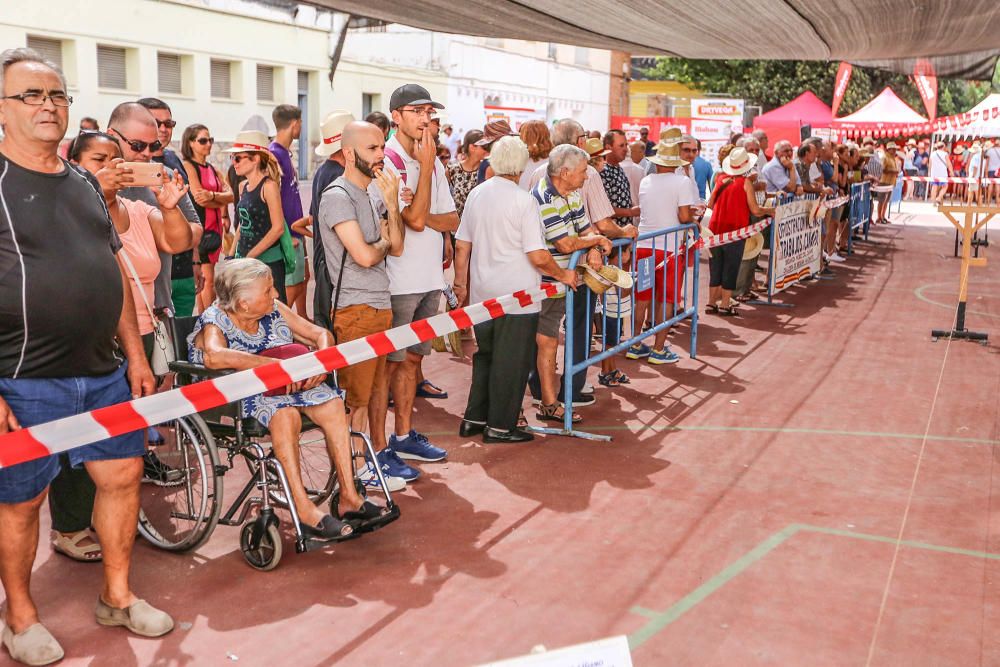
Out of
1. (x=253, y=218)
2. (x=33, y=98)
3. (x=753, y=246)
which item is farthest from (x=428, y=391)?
(x=753, y=246)

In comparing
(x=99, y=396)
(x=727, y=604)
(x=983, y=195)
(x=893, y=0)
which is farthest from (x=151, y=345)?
(x=983, y=195)

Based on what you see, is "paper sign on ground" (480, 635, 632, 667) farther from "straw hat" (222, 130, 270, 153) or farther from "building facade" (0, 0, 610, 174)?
"building facade" (0, 0, 610, 174)

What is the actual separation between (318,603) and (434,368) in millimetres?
4457

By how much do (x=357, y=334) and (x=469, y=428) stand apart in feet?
5.04

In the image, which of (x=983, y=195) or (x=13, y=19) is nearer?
(x=13, y=19)

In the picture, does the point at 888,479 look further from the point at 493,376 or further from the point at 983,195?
the point at 983,195

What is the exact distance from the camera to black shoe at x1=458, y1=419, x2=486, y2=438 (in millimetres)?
6664

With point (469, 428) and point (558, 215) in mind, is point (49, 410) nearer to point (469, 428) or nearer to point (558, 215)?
point (469, 428)

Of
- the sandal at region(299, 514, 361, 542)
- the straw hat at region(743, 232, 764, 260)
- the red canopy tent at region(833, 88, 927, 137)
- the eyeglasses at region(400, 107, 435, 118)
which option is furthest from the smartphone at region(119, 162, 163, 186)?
the red canopy tent at region(833, 88, 927, 137)

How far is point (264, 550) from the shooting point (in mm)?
4547

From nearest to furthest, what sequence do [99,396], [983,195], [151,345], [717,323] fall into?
[99,396]
[151,345]
[717,323]
[983,195]

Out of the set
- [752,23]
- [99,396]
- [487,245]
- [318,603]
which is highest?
[752,23]

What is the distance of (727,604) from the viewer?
13.9 ft

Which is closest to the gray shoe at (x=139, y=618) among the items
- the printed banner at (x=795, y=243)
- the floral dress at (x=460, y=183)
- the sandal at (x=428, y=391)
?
the sandal at (x=428, y=391)
